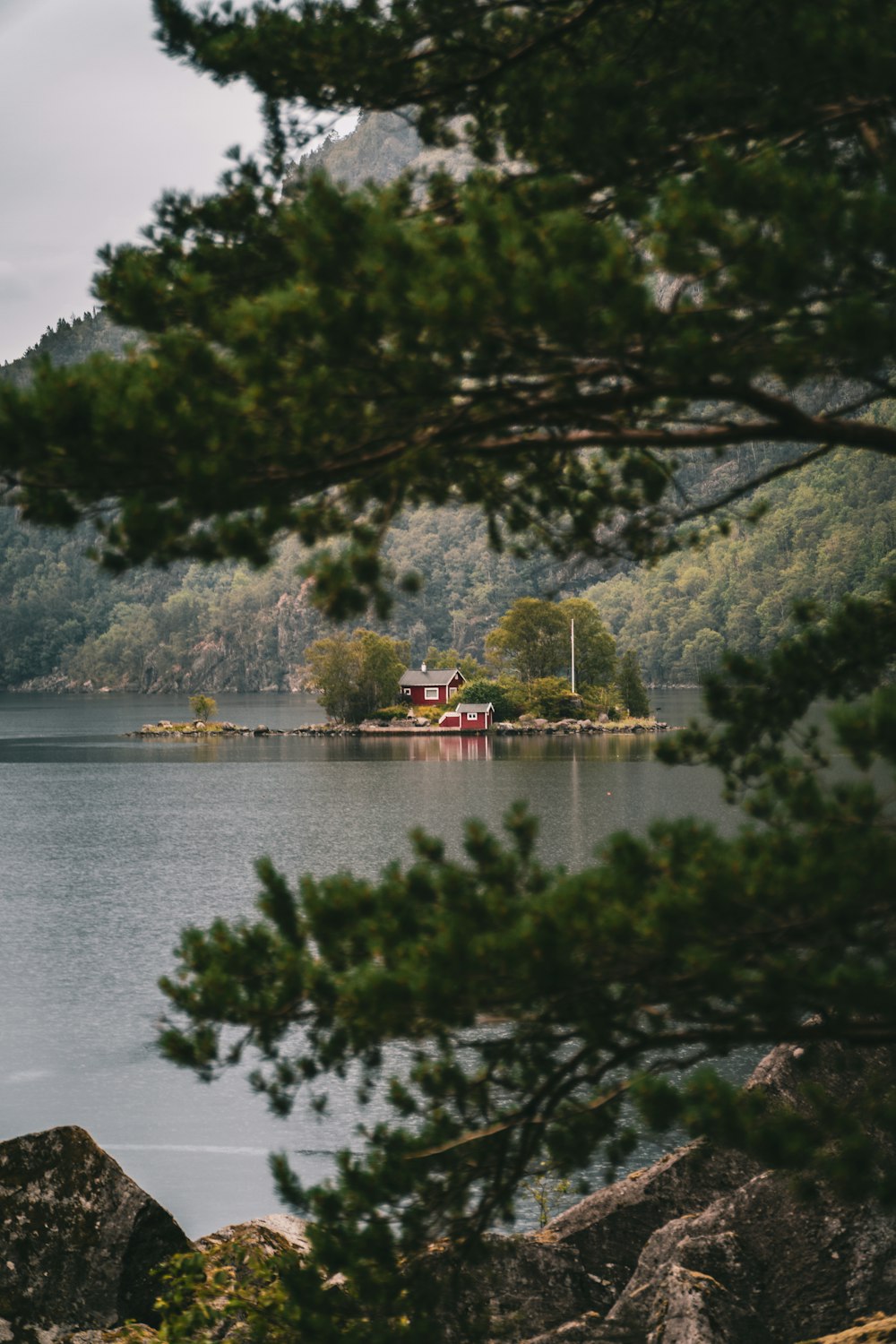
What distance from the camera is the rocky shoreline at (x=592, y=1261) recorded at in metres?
7.09

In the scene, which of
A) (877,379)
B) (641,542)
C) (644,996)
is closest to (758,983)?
(644,996)

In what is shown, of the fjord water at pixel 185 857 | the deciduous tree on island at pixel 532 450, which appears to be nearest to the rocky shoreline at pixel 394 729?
the fjord water at pixel 185 857

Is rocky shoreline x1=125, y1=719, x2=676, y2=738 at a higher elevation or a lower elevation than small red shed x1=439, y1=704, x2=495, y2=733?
lower

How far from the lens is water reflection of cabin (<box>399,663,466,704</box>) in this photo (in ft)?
407

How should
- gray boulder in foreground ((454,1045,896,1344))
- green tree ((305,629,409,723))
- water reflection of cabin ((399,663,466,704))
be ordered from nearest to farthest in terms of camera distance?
gray boulder in foreground ((454,1045,896,1344)) → green tree ((305,629,409,723)) → water reflection of cabin ((399,663,466,704))

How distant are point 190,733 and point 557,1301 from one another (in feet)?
371

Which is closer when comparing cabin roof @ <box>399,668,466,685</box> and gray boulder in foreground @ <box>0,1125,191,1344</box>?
gray boulder in foreground @ <box>0,1125,191,1344</box>

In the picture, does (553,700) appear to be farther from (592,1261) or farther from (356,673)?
(592,1261)

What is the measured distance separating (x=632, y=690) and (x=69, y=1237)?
109304mm

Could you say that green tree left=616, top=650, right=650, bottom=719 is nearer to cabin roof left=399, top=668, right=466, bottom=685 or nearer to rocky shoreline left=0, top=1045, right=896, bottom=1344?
cabin roof left=399, top=668, right=466, bottom=685

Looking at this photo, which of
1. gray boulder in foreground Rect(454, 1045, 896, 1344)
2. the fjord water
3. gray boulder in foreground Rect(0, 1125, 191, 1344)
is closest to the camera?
gray boulder in foreground Rect(454, 1045, 896, 1344)

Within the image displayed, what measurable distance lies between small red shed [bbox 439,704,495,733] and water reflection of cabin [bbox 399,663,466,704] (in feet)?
22.5

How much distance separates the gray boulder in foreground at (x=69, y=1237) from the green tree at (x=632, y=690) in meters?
109

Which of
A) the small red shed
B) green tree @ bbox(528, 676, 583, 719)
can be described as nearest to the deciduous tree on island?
the small red shed
